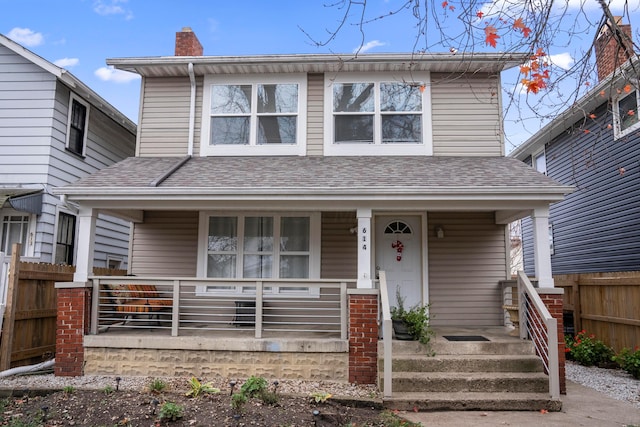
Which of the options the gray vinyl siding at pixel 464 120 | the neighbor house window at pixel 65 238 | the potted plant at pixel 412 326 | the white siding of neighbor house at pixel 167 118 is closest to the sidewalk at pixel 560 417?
the potted plant at pixel 412 326

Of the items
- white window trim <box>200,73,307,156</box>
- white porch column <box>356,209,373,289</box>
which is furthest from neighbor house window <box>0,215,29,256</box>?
white porch column <box>356,209,373,289</box>

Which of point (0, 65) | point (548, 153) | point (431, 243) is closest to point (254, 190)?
point (431, 243)

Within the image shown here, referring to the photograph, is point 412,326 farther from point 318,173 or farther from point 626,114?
point 626,114

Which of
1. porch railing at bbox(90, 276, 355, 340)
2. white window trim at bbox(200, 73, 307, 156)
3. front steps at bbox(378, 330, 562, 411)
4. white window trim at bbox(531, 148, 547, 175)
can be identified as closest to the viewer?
front steps at bbox(378, 330, 562, 411)

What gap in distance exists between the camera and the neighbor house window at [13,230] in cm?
954

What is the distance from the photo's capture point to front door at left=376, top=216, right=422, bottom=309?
8.55m

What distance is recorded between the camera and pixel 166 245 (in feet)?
29.2

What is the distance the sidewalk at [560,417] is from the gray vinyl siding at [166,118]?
21.1 feet

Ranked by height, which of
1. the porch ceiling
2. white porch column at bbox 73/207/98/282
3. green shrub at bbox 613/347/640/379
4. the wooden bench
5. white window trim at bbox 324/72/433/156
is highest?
white window trim at bbox 324/72/433/156

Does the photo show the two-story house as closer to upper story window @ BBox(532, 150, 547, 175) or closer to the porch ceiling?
the porch ceiling

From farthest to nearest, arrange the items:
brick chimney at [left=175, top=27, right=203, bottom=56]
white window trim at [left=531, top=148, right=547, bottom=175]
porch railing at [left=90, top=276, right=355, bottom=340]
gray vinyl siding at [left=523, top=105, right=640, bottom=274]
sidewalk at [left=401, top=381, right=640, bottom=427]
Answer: white window trim at [left=531, top=148, right=547, bottom=175] < gray vinyl siding at [left=523, top=105, right=640, bottom=274] < brick chimney at [left=175, top=27, right=203, bottom=56] < porch railing at [left=90, top=276, right=355, bottom=340] < sidewalk at [left=401, top=381, right=640, bottom=427]

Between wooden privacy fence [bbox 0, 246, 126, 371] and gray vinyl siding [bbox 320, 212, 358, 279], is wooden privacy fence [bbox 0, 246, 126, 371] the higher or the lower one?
the lower one

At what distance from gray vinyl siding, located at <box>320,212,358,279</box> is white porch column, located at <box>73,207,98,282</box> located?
3.78 meters

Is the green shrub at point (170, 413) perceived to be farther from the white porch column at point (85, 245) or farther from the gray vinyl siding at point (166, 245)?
the gray vinyl siding at point (166, 245)
